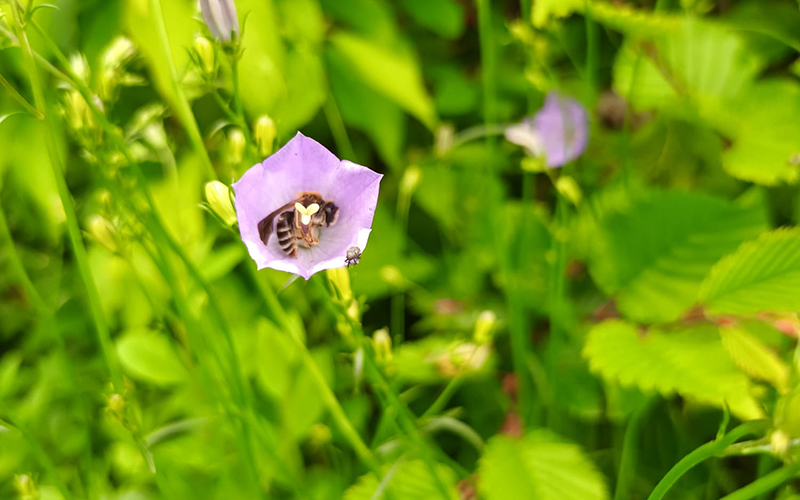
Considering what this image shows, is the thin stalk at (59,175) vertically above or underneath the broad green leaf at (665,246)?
above

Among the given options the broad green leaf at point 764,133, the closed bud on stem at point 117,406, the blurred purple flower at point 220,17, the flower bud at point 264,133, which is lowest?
the closed bud on stem at point 117,406

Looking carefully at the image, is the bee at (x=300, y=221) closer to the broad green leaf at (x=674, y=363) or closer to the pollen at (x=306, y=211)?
the pollen at (x=306, y=211)

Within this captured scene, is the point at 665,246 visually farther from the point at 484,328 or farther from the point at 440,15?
the point at 440,15

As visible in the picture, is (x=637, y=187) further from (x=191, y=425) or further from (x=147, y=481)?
(x=147, y=481)

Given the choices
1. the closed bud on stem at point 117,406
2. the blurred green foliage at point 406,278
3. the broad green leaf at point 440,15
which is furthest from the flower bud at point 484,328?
the broad green leaf at point 440,15

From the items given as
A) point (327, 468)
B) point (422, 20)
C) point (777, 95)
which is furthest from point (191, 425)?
point (777, 95)


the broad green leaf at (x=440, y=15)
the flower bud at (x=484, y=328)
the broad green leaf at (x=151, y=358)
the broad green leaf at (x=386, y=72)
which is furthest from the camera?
the broad green leaf at (x=440, y=15)

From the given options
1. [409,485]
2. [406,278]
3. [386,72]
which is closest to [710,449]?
[409,485]

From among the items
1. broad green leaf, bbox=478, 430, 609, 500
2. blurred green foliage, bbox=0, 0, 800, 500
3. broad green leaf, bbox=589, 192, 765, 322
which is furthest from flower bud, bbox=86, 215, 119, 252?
broad green leaf, bbox=589, 192, 765, 322
